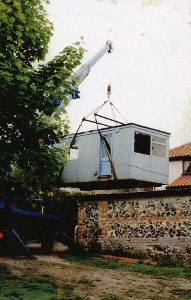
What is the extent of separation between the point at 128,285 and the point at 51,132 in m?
4.61

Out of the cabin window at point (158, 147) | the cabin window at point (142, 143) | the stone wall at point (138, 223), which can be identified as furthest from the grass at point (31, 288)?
the cabin window at point (158, 147)

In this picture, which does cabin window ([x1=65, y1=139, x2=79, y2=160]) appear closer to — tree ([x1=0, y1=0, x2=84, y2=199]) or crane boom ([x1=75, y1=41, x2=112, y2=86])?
crane boom ([x1=75, y1=41, x2=112, y2=86])

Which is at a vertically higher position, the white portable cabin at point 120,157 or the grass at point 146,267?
the white portable cabin at point 120,157

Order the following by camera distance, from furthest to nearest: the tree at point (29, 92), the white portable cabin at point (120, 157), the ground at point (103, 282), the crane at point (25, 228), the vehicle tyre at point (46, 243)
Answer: the white portable cabin at point (120, 157) → the vehicle tyre at point (46, 243) → the crane at point (25, 228) → the tree at point (29, 92) → the ground at point (103, 282)

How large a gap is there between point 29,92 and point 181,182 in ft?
80.2

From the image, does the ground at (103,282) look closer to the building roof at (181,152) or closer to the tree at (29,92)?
the tree at (29,92)

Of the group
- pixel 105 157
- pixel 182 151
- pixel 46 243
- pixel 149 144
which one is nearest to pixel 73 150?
pixel 105 157

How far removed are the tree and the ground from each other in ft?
9.20

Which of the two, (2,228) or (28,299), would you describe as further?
(2,228)

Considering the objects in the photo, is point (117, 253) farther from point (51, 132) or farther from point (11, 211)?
point (51, 132)

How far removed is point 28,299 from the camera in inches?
286

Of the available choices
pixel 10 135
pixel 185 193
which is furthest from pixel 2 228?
pixel 185 193

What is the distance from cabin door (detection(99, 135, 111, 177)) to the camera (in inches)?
738

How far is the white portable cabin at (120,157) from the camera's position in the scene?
1811 centimetres
